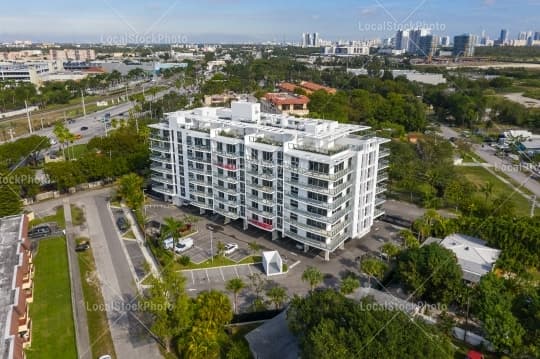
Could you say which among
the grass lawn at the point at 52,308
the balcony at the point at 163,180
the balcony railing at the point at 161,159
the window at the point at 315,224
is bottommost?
the grass lawn at the point at 52,308

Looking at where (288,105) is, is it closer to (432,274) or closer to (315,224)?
(315,224)

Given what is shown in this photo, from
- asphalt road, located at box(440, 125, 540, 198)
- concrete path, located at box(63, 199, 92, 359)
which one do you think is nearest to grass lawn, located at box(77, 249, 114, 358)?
concrete path, located at box(63, 199, 92, 359)

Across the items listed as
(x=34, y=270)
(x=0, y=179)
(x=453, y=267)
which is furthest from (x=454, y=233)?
(x=0, y=179)

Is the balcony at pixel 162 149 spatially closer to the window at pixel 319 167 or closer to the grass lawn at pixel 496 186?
the window at pixel 319 167

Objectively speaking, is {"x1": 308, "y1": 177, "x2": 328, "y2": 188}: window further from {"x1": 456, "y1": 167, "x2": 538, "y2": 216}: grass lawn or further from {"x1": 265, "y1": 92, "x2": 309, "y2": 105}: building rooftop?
{"x1": 265, "y1": 92, "x2": 309, "y2": 105}: building rooftop

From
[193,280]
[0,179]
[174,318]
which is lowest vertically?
[193,280]

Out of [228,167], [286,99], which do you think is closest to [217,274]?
[228,167]

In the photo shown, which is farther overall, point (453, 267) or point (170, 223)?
point (170, 223)

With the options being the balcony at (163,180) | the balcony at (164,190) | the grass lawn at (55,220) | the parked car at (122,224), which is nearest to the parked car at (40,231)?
the grass lawn at (55,220)

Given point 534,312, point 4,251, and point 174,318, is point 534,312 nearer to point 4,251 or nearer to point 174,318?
point 174,318
